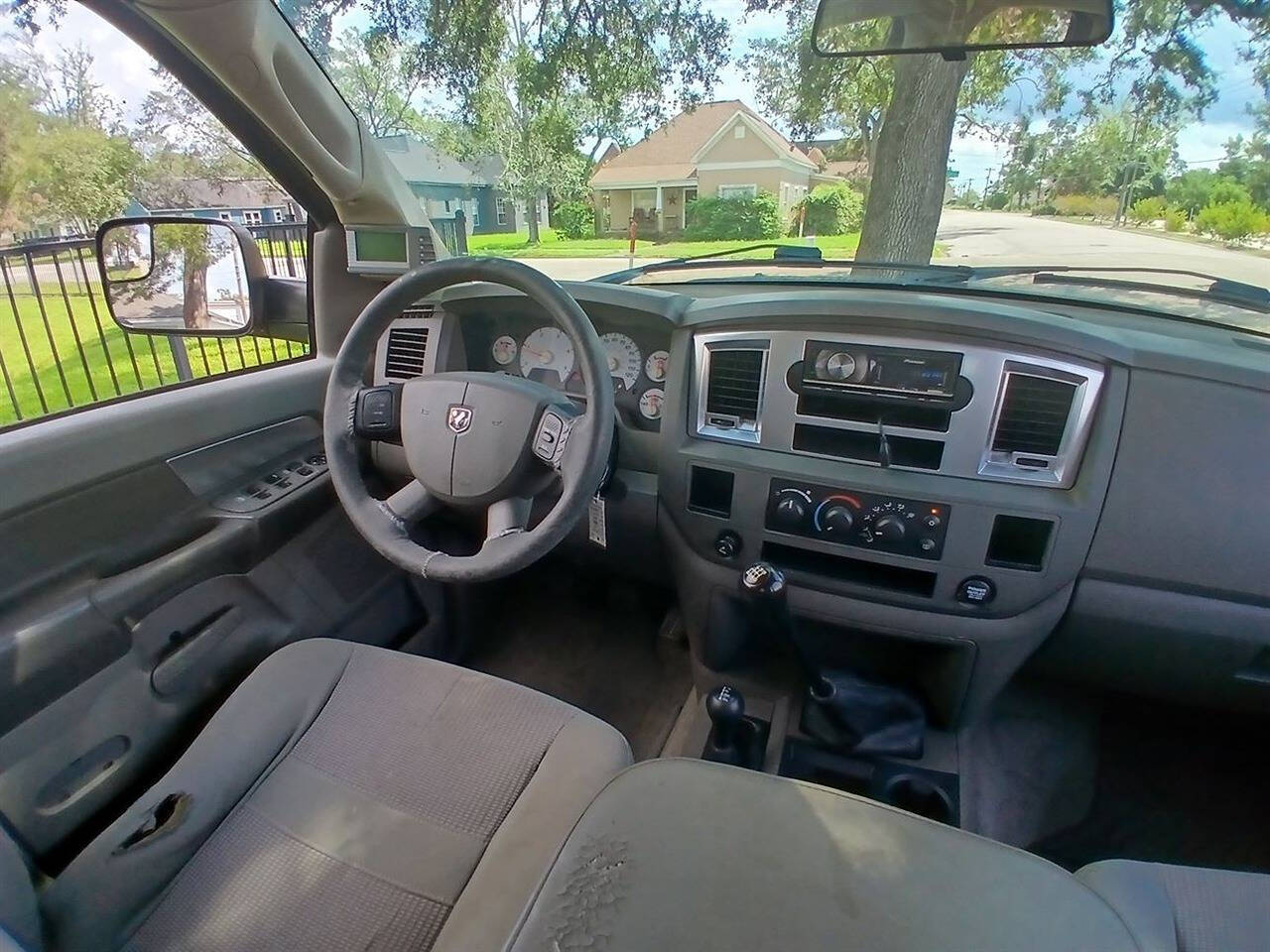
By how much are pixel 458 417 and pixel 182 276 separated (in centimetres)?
110

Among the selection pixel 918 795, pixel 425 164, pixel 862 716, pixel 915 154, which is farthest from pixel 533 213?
pixel 918 795

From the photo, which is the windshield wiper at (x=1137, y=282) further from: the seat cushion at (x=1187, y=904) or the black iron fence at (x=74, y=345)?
the black iron fence at (x=74, y=345)

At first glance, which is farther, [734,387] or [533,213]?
[533,213]

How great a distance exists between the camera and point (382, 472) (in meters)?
2.02

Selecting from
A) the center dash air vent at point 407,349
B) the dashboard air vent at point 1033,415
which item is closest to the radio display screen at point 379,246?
the center dash air vent at point 407,349

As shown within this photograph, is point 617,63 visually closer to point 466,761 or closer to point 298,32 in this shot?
point 298,32

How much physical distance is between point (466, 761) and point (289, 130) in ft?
4.91

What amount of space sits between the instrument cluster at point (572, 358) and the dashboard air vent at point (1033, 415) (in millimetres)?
776

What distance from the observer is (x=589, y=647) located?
2.60 meters

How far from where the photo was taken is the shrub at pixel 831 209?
1.83m

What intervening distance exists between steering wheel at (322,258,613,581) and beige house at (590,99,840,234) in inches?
25.2

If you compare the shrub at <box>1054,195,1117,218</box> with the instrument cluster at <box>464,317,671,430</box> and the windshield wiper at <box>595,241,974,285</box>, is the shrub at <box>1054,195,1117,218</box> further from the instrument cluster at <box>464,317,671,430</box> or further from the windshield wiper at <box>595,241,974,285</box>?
the instrument cluster at <box>464,317,671,430</box>

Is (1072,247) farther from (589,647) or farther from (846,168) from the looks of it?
(589,647)

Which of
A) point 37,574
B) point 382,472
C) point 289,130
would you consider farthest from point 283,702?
point 289,130
